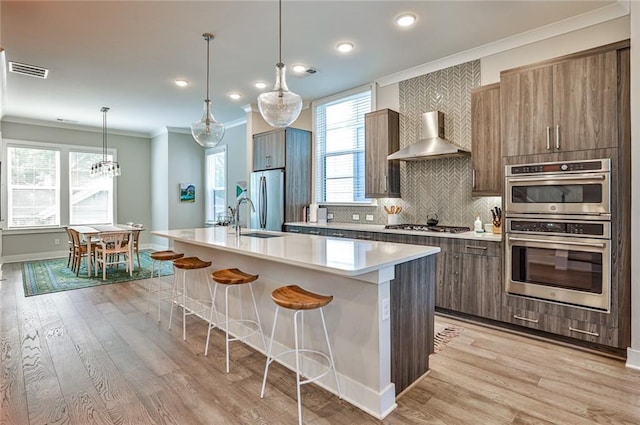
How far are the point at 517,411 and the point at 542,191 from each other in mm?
1878

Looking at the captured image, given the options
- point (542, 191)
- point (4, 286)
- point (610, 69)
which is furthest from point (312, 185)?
point (4, 286)

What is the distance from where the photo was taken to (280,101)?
2.76 metres

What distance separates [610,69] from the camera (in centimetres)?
269

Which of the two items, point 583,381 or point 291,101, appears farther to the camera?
point 291,101

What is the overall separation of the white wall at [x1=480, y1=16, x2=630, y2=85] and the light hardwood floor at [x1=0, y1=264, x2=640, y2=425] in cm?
282

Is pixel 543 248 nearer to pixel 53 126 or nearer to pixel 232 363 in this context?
pixel 232 363

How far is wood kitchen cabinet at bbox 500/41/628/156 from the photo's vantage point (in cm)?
270

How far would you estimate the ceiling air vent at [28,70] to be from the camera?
166 inches

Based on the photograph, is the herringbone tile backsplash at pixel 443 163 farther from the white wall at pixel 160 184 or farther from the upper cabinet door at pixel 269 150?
the white wall at pixel 160 184

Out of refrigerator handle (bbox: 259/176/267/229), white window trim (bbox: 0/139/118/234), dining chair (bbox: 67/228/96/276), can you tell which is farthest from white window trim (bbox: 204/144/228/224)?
dining chair (bbox: 67/228/96/276)

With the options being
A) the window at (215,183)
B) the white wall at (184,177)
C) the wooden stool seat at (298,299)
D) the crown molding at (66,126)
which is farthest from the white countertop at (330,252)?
the crown molding at (66,126)

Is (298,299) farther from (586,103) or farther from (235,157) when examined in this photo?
(235,157)

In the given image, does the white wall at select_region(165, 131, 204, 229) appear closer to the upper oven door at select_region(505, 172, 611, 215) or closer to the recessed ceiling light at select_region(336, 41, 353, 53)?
the recessed ceiling light at select_region(336, 41, 353, 53)

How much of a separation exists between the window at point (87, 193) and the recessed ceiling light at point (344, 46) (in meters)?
7.05
